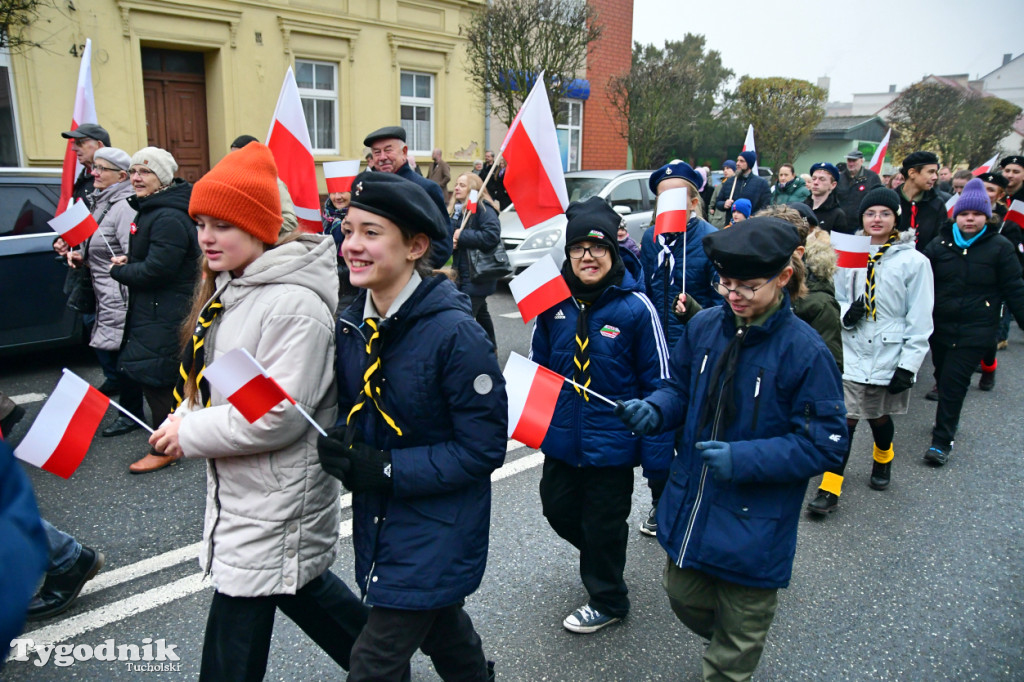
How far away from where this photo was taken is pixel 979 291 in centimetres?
550

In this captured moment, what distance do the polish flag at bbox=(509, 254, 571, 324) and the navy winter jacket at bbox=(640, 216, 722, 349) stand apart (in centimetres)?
129

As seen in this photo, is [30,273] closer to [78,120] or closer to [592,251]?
[78,120]

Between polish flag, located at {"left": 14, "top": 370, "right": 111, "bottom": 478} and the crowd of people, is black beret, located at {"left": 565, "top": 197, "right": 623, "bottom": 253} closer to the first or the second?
the crowd of people

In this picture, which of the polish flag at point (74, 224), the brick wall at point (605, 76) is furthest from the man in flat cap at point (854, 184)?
the brick wall at point (605, 76)

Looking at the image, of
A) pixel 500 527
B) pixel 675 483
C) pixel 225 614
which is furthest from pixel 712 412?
pixel 500 527

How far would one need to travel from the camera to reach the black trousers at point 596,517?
3.17 metres

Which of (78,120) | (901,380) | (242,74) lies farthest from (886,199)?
(242,74)

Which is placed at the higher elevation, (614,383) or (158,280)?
(158,280)

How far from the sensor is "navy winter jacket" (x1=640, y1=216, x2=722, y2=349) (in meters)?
4.36

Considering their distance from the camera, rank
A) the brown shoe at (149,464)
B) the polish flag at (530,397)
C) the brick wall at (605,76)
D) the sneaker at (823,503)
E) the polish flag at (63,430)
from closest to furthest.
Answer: the polish flag at (63,430) < the polish flag at (530,397) < the sneaker at (823,503) < the brown shoe at (149,464) < the brick wall at (605,76)

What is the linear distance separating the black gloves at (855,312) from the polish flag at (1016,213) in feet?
14.6

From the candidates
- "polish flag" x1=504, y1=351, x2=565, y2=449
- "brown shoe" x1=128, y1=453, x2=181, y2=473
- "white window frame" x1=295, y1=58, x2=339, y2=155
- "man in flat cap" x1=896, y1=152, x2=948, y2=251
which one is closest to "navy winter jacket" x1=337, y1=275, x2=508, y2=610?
"polish flag" x1=504, y1=351, x2=565, y2=449

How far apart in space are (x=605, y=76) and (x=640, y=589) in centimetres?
2206

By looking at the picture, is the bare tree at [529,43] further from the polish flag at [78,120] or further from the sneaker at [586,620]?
the sneaker at [586,620]
